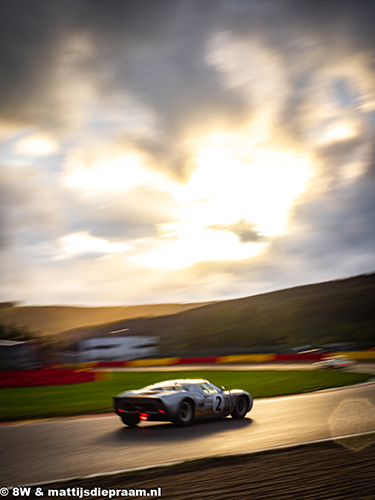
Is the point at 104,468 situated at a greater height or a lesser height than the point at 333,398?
greater

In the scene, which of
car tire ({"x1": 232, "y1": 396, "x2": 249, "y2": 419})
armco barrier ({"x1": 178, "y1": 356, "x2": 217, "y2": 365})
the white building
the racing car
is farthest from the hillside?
car tire ({"x1": 232, "y1": 396, "x2": 249, "y2": 419})

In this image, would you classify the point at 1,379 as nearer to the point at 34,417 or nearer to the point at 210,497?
the point at 34,417

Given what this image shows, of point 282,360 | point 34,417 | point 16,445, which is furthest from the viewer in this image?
point 282,360

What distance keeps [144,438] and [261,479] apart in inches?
163

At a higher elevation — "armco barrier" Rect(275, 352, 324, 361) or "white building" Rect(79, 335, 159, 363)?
"white building" Rect(79, 335, 159, 363)

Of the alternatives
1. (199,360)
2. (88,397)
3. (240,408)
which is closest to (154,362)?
(199,360)

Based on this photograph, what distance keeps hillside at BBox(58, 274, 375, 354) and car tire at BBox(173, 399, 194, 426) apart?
265 feet

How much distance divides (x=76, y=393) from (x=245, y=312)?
111 metres

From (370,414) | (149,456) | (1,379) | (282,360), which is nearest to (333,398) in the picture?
(370,414)

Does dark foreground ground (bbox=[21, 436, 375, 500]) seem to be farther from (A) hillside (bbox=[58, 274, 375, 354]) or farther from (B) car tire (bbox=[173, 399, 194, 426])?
(A) hillside (bbox=[58, 274, 375, 354])

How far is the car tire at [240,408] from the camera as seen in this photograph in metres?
12.6

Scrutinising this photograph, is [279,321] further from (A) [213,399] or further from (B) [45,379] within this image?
(A) [213,399]

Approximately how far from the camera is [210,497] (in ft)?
17.7

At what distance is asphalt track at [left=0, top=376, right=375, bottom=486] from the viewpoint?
24.0 feet
